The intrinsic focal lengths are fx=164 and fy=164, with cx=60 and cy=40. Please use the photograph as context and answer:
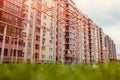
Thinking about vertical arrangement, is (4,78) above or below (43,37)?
below

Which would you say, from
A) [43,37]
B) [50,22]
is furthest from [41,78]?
[50,22]

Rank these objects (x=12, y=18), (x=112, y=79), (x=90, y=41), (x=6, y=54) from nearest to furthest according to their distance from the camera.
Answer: (x=112, y=79) < (x=12, y=18) < (x=6, y=54) < (x=90, y=41)

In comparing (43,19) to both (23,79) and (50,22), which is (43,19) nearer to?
(50,22)

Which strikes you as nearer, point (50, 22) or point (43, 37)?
point (43, 37)

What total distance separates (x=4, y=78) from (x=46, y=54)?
35.3 m

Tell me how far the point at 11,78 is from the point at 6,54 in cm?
2553

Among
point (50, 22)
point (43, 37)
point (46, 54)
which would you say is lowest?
point (46, 54)

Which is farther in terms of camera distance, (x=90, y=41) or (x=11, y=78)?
(x=90, y=41)

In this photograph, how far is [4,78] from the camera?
376mm

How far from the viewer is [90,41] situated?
176 feet

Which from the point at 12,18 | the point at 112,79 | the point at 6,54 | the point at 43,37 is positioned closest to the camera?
the point at 112,79

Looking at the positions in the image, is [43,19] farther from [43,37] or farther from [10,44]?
[10,44]

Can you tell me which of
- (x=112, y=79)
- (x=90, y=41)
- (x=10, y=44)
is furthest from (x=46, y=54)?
(x=112, y=79)

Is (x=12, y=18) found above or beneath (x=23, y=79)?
above
